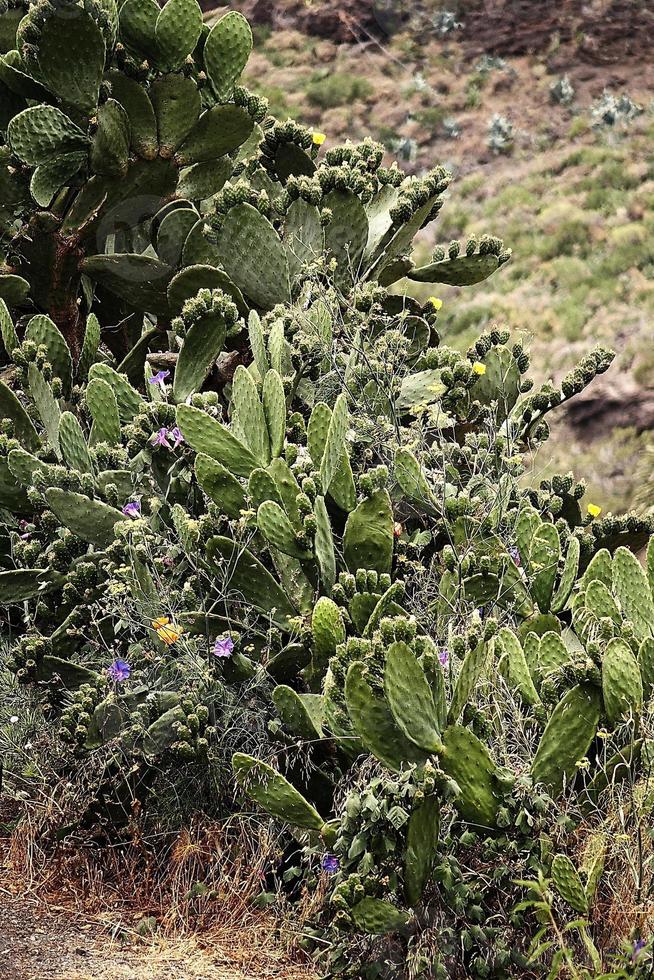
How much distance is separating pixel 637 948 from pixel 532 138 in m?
17.7

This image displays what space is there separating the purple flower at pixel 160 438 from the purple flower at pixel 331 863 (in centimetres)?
134

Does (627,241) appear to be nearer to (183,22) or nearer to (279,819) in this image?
(183,22)

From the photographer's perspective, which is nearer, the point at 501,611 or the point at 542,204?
the point at 501,611

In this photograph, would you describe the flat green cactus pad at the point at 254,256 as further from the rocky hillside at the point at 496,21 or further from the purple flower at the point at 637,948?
the rocky hillside at the point at 496,21

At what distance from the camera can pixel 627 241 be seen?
14.6 m

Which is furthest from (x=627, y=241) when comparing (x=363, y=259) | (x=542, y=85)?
(x=363, y=259)

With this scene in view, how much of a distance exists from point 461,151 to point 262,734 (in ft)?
55.6

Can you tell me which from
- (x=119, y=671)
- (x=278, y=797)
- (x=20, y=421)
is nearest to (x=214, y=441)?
(x=119, y=671)

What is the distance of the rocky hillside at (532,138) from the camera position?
1299 cm

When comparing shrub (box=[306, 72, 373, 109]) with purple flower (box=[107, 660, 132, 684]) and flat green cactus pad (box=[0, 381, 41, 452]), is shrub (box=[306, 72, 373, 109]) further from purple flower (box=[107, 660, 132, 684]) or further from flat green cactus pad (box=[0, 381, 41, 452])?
purple flower (box=[107, 660, 132, 684])

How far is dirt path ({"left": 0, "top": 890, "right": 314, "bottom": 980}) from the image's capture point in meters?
2.58

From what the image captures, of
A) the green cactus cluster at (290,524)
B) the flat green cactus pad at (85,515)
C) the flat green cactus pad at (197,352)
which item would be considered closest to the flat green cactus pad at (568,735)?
the green cactus cluster at (290,524)

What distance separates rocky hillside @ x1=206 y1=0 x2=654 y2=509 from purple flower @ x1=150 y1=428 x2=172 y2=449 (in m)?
7.80

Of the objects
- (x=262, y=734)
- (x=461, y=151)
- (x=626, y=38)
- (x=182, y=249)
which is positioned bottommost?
(x=461, y=151)
